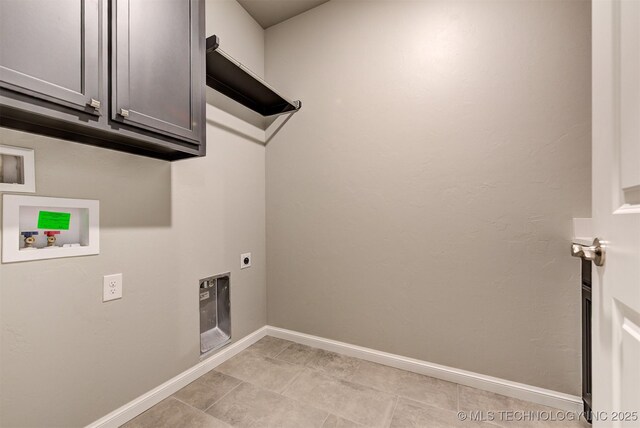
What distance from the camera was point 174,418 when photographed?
1.47 m

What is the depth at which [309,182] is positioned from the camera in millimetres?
2297

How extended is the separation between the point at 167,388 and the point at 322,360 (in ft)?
3.43

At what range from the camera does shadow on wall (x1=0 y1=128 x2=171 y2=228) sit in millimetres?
1165

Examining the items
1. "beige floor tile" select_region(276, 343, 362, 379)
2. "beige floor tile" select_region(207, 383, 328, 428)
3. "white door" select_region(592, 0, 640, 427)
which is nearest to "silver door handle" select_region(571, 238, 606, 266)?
"white door" select_region(592, 0, 640, 427)

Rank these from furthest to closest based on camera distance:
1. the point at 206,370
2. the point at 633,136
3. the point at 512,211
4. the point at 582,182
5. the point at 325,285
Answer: the point at 325,285
the point at 206,370
the point at 512,211
the point at 582,182
the point at 633,136

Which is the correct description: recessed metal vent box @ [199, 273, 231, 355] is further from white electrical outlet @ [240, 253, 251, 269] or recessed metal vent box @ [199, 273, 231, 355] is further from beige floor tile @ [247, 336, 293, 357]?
beige floor tile @ [247, 336, 293, 357]

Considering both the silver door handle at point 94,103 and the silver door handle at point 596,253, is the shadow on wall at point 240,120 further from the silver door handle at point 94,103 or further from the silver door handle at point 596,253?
the silver door handle at point 596,253

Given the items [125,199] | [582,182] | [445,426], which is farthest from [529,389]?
[125,199]

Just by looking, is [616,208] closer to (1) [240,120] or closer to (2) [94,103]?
(2) [94,103]

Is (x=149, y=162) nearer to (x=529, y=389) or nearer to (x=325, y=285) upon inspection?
(x=325, y=285)

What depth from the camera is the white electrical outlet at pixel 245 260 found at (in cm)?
225

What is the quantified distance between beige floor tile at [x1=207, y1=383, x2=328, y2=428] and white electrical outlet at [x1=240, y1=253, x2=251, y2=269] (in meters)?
0.90

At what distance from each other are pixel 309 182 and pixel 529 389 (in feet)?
6.63

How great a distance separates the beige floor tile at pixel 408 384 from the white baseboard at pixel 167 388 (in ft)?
3.09
